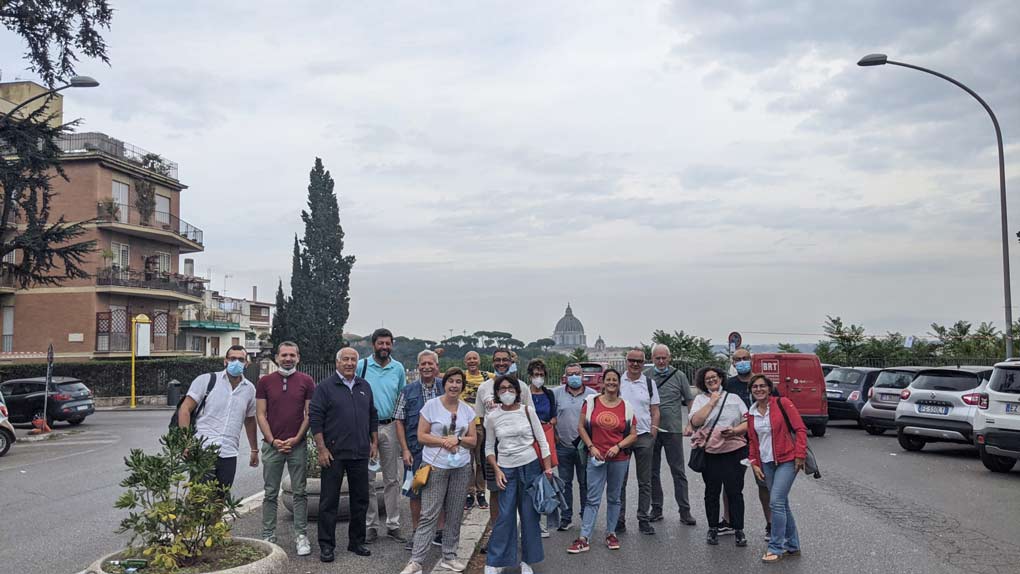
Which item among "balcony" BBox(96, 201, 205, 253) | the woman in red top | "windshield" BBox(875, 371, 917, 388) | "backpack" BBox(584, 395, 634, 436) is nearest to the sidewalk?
the woman in red top

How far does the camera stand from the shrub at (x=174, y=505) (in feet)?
20.3

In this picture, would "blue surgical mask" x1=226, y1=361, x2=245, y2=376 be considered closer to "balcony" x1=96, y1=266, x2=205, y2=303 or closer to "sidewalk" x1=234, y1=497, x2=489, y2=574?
"sidewalk" x1=234, y1=497, x2=489, y2=574

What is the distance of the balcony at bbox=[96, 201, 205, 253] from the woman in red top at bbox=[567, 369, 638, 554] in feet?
123

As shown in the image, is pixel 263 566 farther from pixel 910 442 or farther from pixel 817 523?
pixel 910 442

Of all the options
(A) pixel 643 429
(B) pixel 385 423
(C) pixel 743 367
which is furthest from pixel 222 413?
(C) pixel 743 367

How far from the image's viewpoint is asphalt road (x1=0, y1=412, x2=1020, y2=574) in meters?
7.52

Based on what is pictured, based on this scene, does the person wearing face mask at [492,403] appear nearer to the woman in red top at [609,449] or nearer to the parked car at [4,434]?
the woman in red top at [609,449]

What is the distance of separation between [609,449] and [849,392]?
1559 cm

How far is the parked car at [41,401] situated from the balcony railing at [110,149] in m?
20.2

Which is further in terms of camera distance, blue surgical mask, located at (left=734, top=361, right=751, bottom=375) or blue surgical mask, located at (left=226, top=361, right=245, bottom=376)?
blue surgical mask, located at (left=734, top=361, right=751, bottom=375)

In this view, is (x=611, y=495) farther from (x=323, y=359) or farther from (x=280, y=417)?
(x=323, y=359)

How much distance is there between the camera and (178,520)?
249 inches

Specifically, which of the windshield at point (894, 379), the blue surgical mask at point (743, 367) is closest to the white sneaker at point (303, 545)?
the blue surgical mask at point (743, 367)

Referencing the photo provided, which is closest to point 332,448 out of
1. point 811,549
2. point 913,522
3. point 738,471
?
point 738,471
